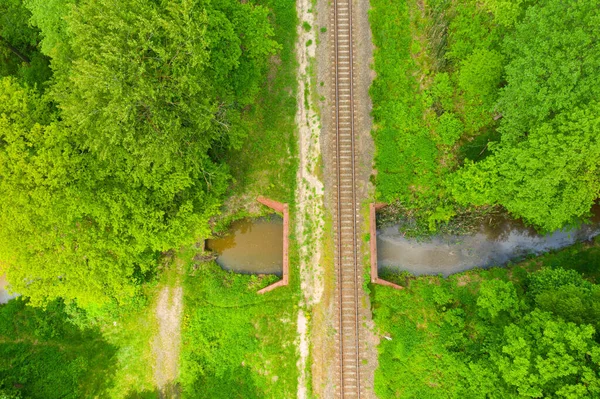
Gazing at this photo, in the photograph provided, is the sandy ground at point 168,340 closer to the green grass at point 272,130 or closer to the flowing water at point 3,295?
the green grass at point 272,130

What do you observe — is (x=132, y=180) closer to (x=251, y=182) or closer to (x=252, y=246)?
(x=251, y=182)

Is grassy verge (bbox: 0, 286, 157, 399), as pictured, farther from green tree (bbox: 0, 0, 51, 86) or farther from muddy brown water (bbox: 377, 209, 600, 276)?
muddy brown water (bbox: 377, 209, 600, 276)

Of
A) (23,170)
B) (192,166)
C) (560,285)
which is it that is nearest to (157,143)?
(192,166)

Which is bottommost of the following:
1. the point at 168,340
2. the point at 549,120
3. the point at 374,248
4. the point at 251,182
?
the point at 168,340

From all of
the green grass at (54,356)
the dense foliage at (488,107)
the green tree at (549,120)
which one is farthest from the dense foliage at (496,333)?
the green grass at (54,356)

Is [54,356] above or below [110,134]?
below

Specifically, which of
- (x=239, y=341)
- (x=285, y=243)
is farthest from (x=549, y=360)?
(x=239, y=341)

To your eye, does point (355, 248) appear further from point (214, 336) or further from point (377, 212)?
point (214, 336)
